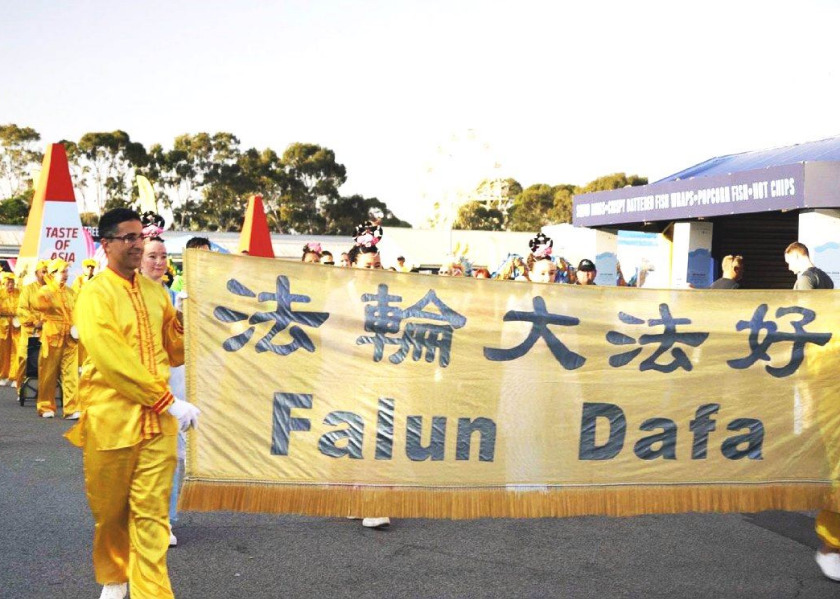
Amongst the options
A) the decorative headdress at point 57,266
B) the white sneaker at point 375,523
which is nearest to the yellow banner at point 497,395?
the white sneaker at point 375,523

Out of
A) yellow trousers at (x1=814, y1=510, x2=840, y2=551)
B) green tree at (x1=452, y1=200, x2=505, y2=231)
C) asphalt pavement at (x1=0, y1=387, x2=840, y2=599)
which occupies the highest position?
green tree at (x1=452, y1=200, x2=505, y2=231)

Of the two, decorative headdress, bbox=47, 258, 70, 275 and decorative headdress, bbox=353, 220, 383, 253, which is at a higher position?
decorative headdress, bbox=353, 220, 383, 253

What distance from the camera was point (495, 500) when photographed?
4.50m

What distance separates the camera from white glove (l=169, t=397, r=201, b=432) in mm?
3822

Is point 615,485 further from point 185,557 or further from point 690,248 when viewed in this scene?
point 690,248

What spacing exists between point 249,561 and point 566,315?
7.35 ft

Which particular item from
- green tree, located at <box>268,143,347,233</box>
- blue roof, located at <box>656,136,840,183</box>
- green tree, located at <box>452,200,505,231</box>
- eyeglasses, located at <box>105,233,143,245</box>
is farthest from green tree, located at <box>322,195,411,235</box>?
eyeglasses, located at <box>105,233,143,245</box>

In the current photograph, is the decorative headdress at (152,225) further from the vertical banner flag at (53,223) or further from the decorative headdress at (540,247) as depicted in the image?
the vertical banner flag at (53,223)

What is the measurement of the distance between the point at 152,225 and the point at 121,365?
130 inches

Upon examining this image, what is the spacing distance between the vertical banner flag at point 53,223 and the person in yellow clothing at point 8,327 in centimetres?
60

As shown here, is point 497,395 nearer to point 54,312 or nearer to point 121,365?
point 121,365

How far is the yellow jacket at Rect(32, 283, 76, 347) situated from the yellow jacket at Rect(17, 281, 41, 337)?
0.36 metres

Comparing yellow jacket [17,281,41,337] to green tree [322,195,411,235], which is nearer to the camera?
yellow jacket [17,281,41,337]

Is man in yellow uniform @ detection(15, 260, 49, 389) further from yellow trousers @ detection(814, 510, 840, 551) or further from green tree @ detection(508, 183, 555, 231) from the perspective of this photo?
green tree @ detection(508, 183, 555, 231)
